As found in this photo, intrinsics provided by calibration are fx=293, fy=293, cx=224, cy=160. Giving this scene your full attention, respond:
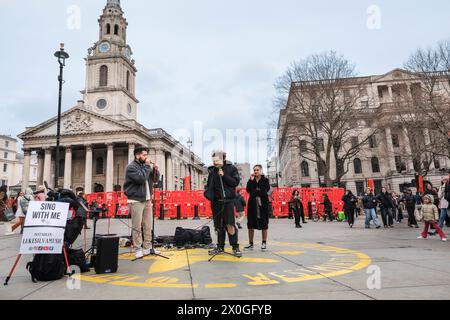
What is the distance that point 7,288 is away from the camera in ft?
12.7

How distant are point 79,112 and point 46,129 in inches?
259

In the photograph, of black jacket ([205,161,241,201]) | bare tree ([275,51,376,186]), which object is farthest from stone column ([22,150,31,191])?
black jacket ([205,161,241,201])

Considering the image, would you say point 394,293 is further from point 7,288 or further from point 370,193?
point 370,193

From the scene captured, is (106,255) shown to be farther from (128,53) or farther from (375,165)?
(128,53)

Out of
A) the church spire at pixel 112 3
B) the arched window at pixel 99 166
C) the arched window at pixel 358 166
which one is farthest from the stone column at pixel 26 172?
the arched window at pixel 358 166

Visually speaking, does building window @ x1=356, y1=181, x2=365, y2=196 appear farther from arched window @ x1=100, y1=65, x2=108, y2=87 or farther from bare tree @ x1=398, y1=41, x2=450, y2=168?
arched window @ x1=100, y1=65, x2=108, y2=87

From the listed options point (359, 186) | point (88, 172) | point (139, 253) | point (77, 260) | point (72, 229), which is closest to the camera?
point (77, 260)

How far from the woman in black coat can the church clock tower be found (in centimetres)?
5251

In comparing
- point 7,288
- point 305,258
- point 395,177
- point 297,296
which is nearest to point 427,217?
point 305,258

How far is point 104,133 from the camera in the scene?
4912 cm

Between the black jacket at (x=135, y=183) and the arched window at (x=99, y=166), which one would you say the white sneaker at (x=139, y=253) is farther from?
the arched window at (x=99, y=166)

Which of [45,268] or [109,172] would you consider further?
[109,172]

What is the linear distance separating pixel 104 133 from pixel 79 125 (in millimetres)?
4756

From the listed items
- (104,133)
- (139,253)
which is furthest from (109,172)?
(139,253)
